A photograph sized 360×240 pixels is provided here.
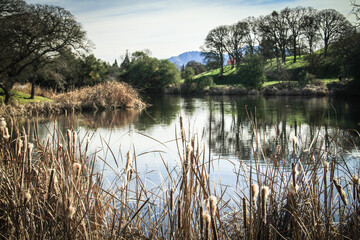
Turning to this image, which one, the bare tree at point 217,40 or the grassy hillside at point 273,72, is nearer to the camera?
the grassy hillside at point 273,72

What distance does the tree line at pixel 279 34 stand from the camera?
46.4 meters

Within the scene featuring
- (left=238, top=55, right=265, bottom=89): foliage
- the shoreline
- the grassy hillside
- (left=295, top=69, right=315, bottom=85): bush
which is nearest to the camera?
the shoreline

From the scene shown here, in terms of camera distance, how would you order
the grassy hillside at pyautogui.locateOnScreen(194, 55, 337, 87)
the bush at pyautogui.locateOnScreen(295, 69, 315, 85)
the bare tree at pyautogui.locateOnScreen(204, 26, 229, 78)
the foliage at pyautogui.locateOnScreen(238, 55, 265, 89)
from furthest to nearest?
the bare tree at pyautogui.locateOnScreen(204, 26, 229, 78) < the grassy hillside at pyautogui.locateOnScreen(194, 55, 337, 87) < the foliage at pyautogui.locateOnScreen(238, 55, 265, 89) < the bush at pyautogui.locateOnScreen(295, 69, 315, 85)

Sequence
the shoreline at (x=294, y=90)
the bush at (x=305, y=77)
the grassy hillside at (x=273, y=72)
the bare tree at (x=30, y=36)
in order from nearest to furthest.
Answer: the bare tree at (x=30, y=36)
the shoreline at (x=294, y=90)
the bush at (x=305, y=77)
the grassy hillside at (x=273, y=72)

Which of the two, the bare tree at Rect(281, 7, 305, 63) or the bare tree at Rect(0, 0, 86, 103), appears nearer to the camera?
the bare tree at Rect(0, 0, 86, 103)

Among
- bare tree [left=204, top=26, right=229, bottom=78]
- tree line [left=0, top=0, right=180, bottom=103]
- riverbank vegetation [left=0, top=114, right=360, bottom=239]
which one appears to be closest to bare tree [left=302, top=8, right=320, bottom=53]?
bare tree [left=204, top=26, right=229, bottom=78]

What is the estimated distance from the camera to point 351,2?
22.0 meters

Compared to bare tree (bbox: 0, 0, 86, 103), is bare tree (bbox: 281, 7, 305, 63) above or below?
above

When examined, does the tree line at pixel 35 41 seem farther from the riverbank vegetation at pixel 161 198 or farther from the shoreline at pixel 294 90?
the shoreline at pixel 294 90

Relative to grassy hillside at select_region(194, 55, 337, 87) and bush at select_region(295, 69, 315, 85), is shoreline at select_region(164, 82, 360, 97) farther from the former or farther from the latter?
grassy hillside at select_region(194, 55, 337, 87)

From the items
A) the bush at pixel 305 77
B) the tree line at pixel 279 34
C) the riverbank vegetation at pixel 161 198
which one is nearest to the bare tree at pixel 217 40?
the tree line at pixel 279 34

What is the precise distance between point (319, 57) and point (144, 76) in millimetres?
27503

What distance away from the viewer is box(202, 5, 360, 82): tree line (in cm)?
4641

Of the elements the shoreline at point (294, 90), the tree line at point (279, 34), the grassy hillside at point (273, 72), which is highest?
the tree line at point (279, 34)
